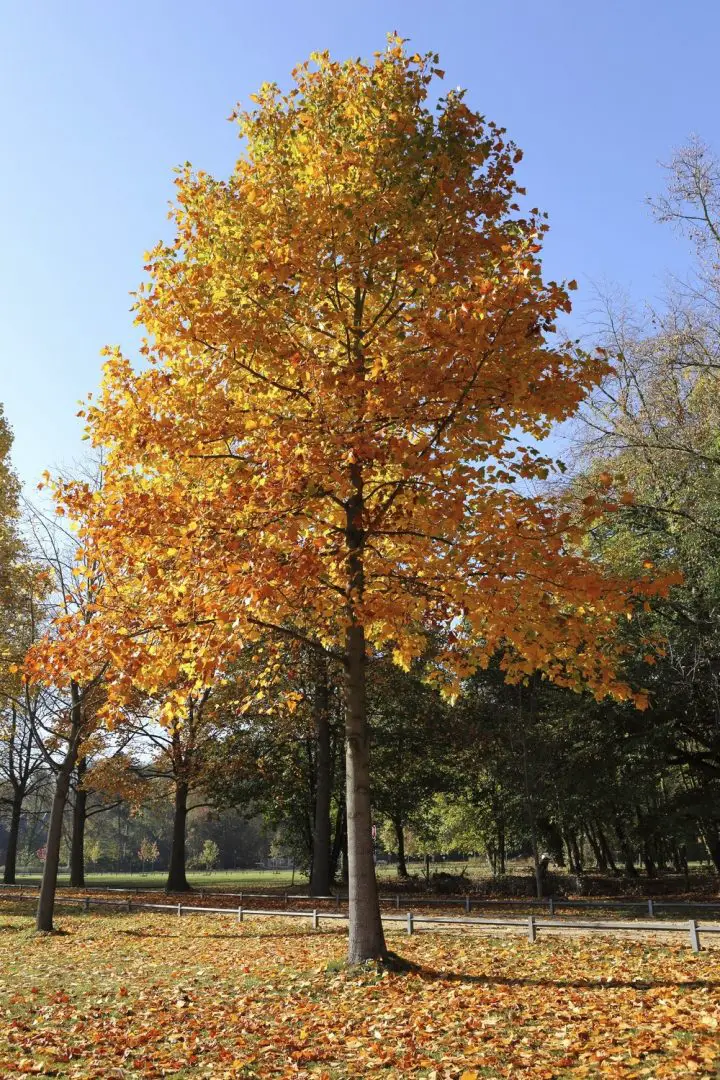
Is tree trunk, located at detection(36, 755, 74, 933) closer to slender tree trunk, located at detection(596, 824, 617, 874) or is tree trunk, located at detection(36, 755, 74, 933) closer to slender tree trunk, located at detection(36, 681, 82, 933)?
slender tree trunk, located at detection(36, 681, 82, 933)

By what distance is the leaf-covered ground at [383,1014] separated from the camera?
6359 mm

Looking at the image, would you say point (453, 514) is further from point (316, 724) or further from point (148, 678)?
point (316, 724)

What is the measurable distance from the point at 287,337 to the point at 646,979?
29.7 ft

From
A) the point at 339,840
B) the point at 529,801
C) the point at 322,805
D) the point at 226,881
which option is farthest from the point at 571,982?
the point at 226,881

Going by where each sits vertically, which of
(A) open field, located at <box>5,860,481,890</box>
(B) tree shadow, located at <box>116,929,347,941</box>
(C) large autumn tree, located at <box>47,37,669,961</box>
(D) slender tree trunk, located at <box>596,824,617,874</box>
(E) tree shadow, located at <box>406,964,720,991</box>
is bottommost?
(A) open field, located at <box>5,860,481,890</box>

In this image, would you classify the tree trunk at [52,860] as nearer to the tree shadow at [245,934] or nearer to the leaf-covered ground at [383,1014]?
the tree shadow at [245,934]

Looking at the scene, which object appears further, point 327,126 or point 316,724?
point 316,724

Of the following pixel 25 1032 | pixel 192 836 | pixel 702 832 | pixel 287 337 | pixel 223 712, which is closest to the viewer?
pixel 25 1032

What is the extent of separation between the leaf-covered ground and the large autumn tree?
64.8 inches

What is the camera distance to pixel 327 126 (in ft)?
34.3

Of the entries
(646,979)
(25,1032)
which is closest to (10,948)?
(25,1032)

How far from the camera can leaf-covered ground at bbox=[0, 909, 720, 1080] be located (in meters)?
6.36

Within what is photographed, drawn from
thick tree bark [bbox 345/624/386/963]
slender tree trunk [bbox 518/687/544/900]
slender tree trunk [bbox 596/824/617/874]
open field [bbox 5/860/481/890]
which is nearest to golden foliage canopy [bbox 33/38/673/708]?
thick tree bark [bbox 345/624/386/963]

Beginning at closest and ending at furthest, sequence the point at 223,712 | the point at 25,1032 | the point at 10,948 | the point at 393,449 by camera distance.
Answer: the point at 25,1032, the point at 393,449, the point at 10,948, the point at 223,712
